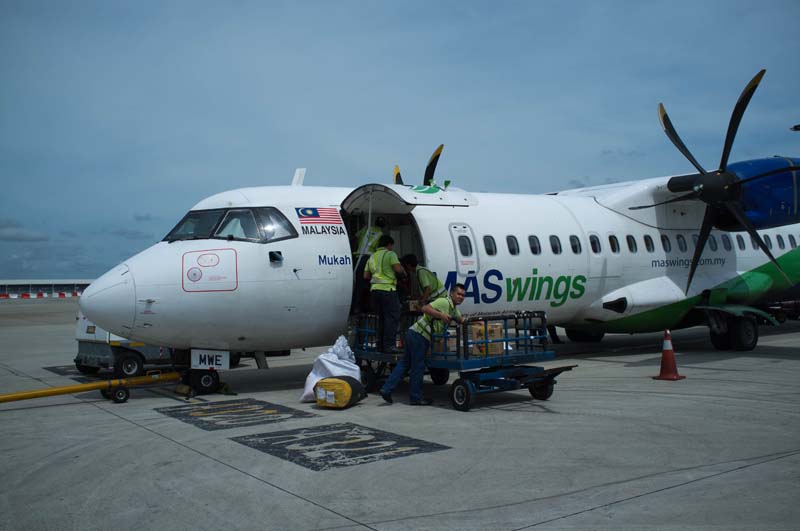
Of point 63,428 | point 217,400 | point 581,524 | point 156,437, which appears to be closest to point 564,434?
point 581,524

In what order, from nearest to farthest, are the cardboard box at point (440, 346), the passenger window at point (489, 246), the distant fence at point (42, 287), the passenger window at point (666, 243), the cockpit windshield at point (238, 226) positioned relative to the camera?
the cardboard box at point (440, 346), the cockpit windshield at point (238, 226), the passenger window at point (489, 246), the passenger window at point (666, 243), the distant fence at point (42, 287)

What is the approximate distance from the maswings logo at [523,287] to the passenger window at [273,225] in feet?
9.38

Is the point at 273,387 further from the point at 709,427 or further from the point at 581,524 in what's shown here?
the point at 581,524

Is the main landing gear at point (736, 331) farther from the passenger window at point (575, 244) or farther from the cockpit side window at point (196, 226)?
the cockpit side window at point (196, 226)

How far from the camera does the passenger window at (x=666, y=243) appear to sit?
16.1 meters

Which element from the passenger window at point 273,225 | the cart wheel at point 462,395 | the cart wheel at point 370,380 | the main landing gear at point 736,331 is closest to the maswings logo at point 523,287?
the cart wheel at point 370,380

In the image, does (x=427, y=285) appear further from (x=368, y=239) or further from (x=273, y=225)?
(x=273, y=225)

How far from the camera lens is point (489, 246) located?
1288 centimetres

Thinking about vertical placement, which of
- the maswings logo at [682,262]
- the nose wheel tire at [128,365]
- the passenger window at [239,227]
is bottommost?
the nose wheel tire at [128,365]

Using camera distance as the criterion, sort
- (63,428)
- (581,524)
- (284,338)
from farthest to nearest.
→ (284,338) → (63,428) → (581,524)

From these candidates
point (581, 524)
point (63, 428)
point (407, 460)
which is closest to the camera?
point (581, 524)

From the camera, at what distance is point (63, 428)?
28.9 ft

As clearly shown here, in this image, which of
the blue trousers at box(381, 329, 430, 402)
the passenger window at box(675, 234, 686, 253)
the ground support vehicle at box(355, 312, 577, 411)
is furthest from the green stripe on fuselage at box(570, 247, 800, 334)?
the blue trousers at box(381, 329, 430, 402)

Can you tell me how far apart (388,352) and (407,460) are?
12.9 ft
